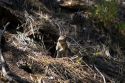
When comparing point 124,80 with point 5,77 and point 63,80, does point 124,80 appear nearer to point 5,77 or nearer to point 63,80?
point 63,80

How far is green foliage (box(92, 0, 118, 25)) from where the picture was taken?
545 centimetres

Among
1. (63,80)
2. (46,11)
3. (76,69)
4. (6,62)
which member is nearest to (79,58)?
(76,69)

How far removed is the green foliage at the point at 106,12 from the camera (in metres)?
5.45

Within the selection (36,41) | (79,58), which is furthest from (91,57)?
(36,41)

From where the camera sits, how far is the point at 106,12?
544cm

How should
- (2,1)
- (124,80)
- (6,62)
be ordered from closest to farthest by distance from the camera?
(6,62) → (124,80) → (2,1)

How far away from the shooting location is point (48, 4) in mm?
5512

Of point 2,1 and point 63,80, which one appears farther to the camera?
point 2,1

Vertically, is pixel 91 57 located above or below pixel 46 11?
below

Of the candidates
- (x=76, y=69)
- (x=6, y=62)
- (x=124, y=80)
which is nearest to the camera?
(x=6, y=62)

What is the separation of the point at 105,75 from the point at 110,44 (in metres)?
1.06

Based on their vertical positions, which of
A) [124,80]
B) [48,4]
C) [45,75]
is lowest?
[124,80]

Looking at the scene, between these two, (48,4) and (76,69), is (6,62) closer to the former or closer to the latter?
(76,69)

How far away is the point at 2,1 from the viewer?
474cm
